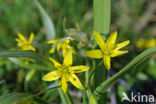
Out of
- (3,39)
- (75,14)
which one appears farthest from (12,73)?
(75,14)

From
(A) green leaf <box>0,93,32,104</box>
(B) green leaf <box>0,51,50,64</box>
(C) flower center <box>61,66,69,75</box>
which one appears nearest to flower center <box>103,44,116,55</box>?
(C) flower center <box>61,66,69,75</box>

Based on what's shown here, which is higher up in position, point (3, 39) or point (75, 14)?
point (75, 14)

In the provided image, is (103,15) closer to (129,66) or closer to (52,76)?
(129,66)

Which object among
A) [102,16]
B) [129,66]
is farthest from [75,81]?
[102,16]

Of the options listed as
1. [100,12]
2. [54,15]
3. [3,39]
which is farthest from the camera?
[54,15]

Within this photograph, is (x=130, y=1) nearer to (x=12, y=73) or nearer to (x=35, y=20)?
(x=35, y=20)
